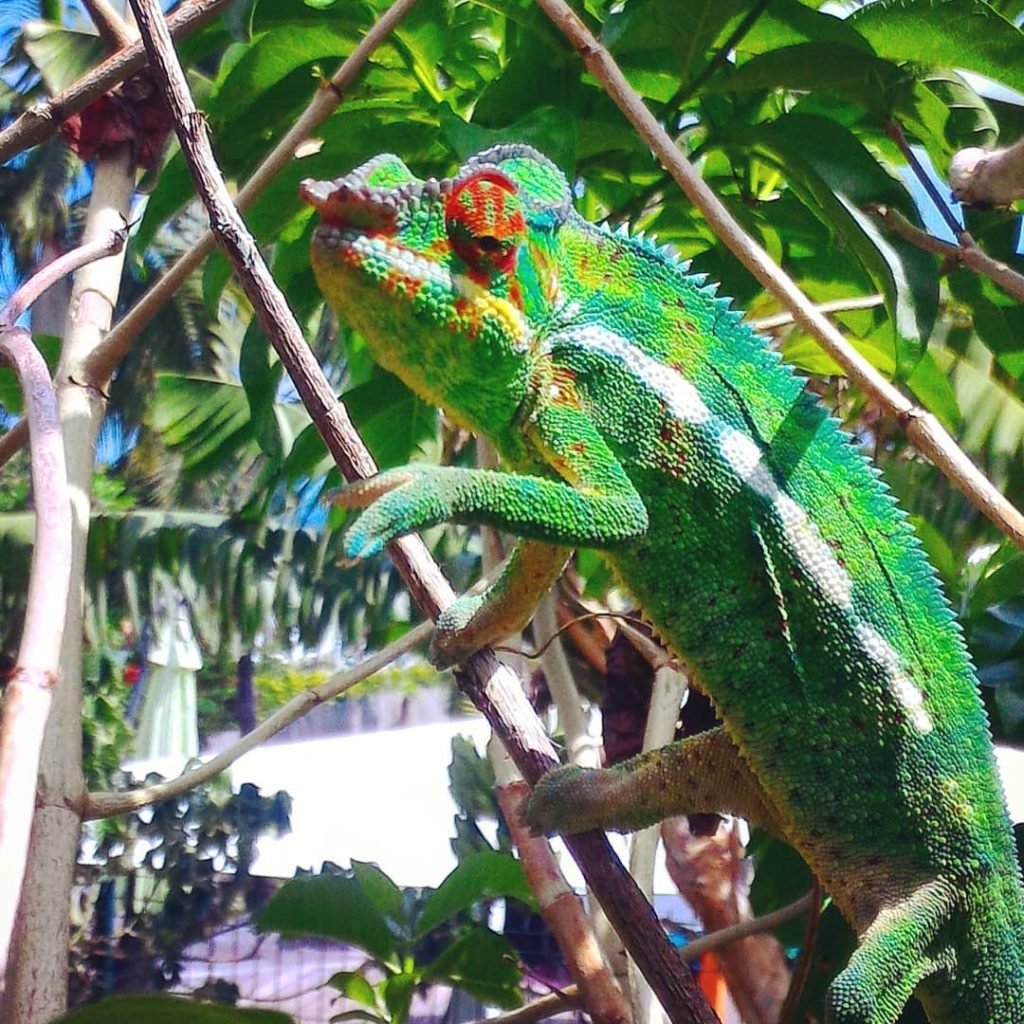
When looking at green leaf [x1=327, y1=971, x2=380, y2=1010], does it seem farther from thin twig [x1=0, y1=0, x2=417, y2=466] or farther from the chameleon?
thin twig [x1=0, y1=0, x2=417, y2=466]

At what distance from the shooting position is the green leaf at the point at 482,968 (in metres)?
2.09

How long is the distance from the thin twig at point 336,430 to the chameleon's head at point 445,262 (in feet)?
0.23

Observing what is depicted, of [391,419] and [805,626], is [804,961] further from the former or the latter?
[391,419]

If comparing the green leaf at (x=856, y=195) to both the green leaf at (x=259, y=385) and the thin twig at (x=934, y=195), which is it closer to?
the thin twig at (x=934, y=195)

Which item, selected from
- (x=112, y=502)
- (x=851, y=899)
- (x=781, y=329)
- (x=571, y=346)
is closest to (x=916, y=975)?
(x=851, y=899)

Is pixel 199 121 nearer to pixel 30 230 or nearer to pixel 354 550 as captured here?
pixel 354 550

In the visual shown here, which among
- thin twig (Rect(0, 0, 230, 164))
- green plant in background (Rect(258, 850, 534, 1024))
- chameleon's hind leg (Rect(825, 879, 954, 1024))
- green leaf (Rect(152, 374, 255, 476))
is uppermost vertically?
green leaf (Rect(152, 374, 255, 476))

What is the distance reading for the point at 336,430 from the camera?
1.36m

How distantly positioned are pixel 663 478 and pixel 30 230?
9804 millimetres

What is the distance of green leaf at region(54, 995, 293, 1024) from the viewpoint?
3.79ft

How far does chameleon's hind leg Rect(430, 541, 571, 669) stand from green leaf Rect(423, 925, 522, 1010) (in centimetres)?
79

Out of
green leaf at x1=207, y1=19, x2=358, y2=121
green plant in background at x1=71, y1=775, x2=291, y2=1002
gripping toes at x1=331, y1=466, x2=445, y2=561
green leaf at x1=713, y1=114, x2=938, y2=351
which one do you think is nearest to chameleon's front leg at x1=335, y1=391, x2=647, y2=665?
gripping toes at x1=331, y1=466, x2=445, y2=561

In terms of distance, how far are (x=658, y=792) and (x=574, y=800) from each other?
106 millimetres

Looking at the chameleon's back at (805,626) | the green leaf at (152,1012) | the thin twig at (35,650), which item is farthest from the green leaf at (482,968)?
the thin twig at (35,650)
